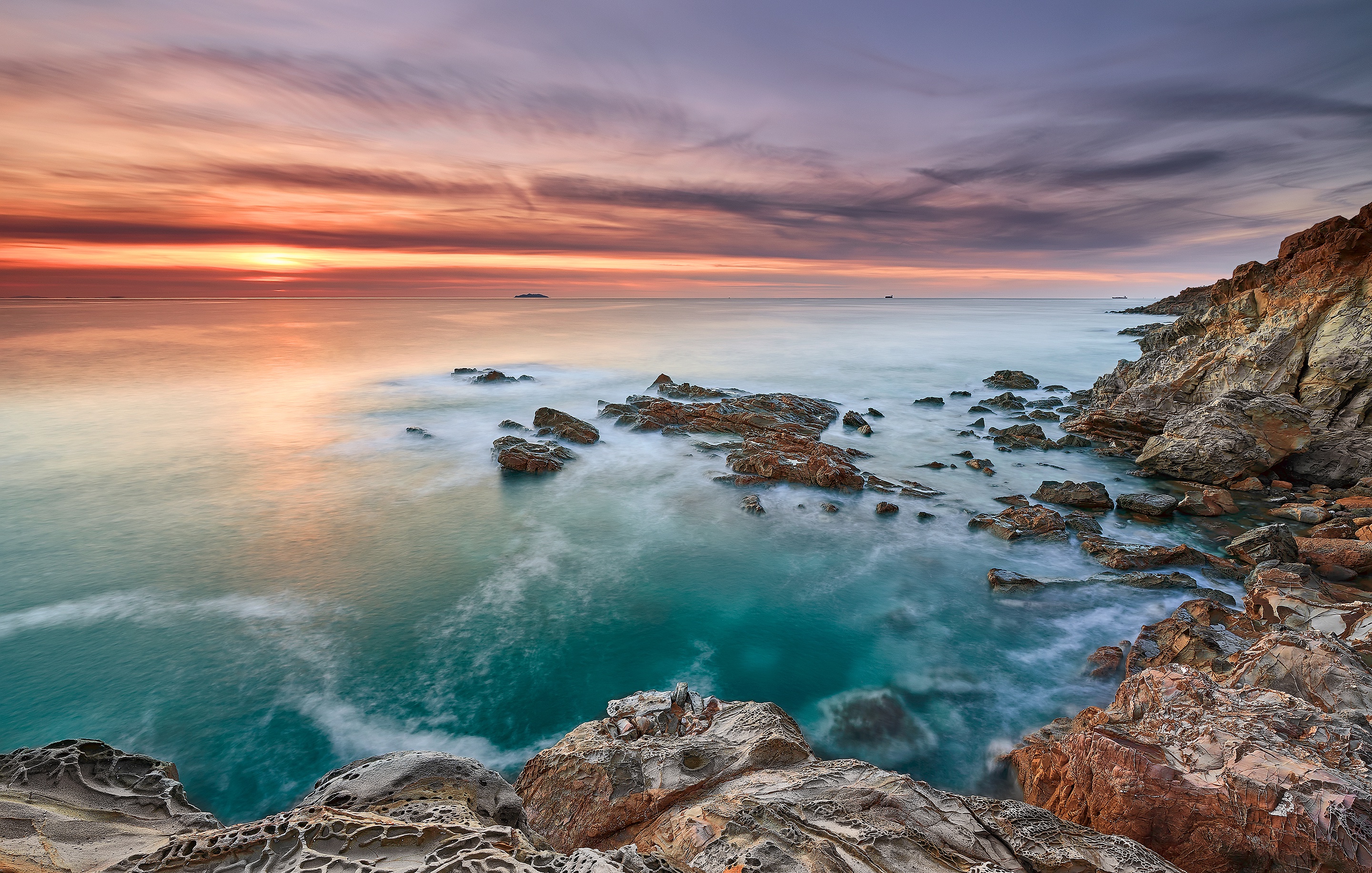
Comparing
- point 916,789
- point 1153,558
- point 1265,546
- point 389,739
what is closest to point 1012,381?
point 1265,546

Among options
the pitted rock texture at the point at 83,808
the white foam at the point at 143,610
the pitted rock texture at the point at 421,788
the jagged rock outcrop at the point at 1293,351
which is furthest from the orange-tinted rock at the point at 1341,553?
the white foam at the point at 143,610

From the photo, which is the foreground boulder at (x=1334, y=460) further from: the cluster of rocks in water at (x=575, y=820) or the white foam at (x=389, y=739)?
the white foam at (x=389, y=739)

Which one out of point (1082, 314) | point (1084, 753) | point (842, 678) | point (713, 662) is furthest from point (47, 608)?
point (1082, 314)

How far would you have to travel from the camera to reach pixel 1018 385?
35281mm

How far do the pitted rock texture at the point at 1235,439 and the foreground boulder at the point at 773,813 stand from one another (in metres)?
17.3

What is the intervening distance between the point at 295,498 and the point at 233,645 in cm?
805

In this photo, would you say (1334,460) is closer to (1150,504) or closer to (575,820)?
(1150,504)

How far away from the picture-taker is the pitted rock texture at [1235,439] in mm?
16438

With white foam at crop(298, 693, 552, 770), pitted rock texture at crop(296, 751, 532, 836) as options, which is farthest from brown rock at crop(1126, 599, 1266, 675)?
white foam at crop(298, 693, 552, 770)

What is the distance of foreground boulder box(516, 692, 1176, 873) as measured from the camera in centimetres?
414

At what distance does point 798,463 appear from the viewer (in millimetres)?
18891

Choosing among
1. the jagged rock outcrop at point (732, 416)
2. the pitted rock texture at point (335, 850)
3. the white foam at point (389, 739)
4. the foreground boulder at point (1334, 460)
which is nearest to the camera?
the pitted rock texture at point (335, 850)

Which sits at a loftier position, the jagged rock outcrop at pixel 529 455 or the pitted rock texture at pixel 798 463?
the pitted rock texture at pixel 798 463

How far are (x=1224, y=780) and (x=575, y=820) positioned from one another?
579 cm
